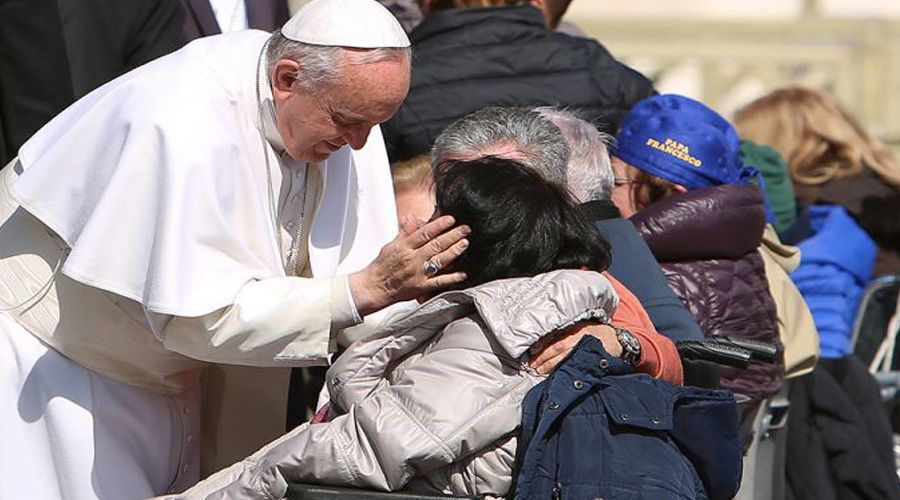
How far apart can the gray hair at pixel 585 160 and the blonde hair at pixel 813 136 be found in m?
2.57

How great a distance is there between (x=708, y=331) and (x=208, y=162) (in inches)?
55.2

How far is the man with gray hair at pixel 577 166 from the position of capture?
147 inches

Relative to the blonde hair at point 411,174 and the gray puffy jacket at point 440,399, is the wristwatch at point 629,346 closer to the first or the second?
the gray puffy jacket at point 440,399

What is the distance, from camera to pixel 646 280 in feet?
12.6

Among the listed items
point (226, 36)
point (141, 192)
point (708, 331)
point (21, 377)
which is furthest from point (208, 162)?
point (708, 331)

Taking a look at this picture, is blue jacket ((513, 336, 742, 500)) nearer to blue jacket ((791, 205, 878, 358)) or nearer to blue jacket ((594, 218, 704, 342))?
blue jacket ((594, 218, 704, 342))

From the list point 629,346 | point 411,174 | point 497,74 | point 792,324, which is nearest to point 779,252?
point 792,324

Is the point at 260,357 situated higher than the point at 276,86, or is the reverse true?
the point at 276,86

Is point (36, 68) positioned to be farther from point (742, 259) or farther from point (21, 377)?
point (742, 259)

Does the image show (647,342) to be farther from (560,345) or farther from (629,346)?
(560,345)

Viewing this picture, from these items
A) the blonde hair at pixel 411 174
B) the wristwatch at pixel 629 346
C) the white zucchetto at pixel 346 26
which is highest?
the white zucchetto at pixel 346 26

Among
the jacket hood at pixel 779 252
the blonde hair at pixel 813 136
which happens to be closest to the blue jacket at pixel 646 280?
the jacket hood at pixel 779 252

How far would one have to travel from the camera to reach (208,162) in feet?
11.3

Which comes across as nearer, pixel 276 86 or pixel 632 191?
pixel 276 86
